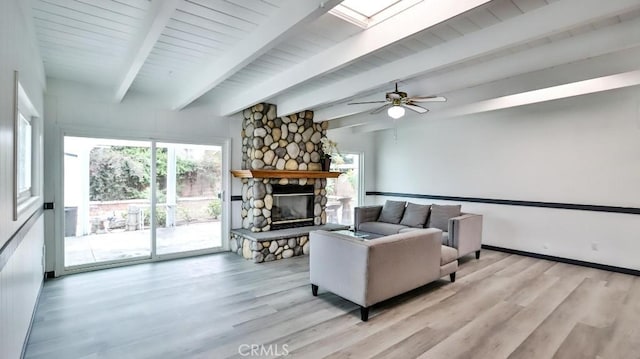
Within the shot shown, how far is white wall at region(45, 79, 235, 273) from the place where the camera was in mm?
4098

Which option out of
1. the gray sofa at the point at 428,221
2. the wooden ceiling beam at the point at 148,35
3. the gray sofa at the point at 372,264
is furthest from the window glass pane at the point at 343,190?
the wooden ceiling beam at the point at 148,35

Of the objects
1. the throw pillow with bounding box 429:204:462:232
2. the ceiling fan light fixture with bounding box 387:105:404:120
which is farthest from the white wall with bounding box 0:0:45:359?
the throw pillow with bounding box 429:204:462:232

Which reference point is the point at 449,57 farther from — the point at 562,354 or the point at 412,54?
the point at 562,354

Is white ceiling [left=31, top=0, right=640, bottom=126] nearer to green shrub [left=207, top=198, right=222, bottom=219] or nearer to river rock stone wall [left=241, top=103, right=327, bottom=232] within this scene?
river rock stone wall [left=241, top=103, right=327, bottom=232]

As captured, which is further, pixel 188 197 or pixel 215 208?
pixel 215 208

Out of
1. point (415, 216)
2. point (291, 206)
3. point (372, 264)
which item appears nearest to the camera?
point (372, 264)

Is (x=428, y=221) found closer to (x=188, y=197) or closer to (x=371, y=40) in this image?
(x=371, y=40)

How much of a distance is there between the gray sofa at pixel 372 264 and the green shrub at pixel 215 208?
2.61 metres

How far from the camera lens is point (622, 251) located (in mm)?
4430

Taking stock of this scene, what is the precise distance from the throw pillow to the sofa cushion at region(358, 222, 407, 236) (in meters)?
0.57

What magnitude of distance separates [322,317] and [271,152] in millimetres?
3167

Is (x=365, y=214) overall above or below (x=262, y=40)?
below

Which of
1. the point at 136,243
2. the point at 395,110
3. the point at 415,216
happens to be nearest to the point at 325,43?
the point at 395,110

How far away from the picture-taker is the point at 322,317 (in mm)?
2996
